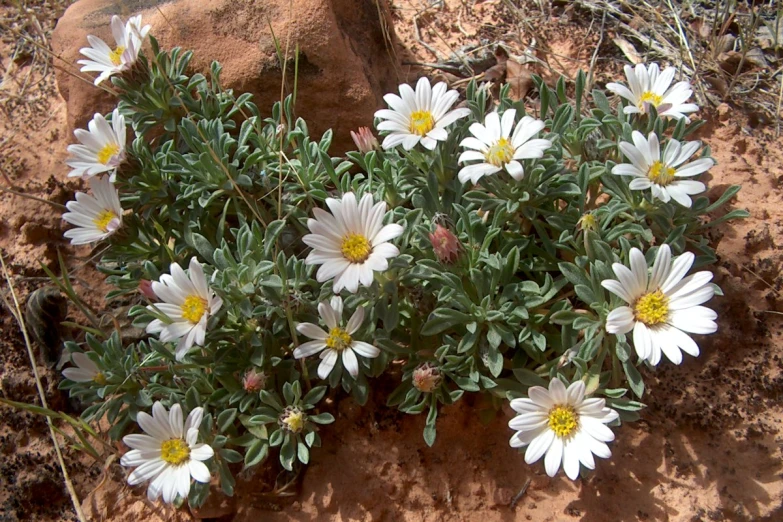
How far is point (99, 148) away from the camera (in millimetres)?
3523

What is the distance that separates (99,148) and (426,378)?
6.83 feet

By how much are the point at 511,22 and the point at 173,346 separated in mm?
3436

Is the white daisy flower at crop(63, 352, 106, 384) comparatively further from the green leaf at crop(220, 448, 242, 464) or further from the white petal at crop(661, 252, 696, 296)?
the white petal at crop(661, 252, 696, 296)

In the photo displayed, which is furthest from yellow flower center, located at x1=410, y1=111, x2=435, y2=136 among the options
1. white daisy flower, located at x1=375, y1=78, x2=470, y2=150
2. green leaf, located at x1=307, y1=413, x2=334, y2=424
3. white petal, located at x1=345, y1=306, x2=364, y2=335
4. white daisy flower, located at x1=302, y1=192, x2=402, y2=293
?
green leaf, located at x1=307, y1=413, x2=334, y2=424

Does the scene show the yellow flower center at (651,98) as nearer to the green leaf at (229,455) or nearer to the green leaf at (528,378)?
the green leaf at (528,378)

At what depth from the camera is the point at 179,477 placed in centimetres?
301

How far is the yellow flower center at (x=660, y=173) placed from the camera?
310cm

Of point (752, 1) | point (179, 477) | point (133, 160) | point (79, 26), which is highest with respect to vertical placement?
point (79, 26)

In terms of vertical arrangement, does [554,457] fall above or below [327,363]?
below

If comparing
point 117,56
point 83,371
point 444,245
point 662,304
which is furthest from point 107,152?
point 662,304

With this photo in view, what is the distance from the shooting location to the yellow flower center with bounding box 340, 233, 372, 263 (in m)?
3.04

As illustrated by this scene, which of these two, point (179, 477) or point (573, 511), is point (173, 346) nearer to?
point (179, 477)

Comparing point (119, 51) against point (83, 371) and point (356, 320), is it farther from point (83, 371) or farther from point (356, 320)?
point (356, 320)

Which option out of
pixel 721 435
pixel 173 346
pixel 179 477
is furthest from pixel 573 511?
pixel 173 346
